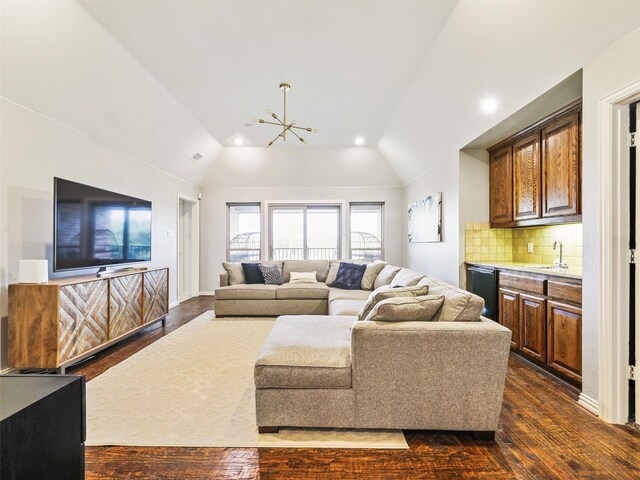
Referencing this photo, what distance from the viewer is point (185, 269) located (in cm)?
642

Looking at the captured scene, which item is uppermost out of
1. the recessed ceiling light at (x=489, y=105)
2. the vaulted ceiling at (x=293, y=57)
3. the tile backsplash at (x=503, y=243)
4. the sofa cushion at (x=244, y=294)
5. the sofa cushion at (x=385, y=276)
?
the vaulted ceiling at (x=293, y=57)

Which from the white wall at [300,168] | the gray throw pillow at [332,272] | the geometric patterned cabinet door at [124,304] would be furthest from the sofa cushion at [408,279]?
the white wall at [300,168]

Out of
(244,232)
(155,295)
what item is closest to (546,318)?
(155,295)

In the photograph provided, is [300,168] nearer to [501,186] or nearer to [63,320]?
[501,186]

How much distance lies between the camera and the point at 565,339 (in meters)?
2.40

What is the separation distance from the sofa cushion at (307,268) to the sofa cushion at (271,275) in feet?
0.40

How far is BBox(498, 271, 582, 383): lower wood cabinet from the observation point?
2.32 m

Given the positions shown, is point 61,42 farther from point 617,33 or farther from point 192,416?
point 617,33

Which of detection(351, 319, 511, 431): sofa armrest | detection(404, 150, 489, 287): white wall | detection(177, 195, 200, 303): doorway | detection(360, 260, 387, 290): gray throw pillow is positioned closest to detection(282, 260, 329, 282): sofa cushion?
detection(360, 260, 387, 290): gray throw pillow

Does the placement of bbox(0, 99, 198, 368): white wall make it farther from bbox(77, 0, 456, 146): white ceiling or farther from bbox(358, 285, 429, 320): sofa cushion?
bbox(358, 285, 429, 320): sofa cushion

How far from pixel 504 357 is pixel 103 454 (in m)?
2.27

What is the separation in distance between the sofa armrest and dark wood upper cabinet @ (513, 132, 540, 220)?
2040 mm

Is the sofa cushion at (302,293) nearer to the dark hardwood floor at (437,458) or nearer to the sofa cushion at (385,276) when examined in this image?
the sofa cushion at (385,276)

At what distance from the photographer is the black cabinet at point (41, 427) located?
0.72m
